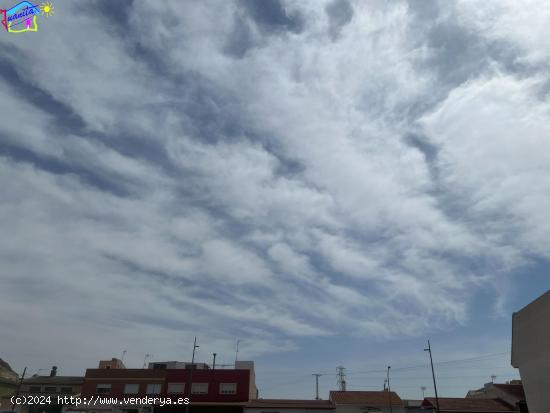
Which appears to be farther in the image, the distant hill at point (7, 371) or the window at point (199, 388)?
the distant hill at point (7, 371)

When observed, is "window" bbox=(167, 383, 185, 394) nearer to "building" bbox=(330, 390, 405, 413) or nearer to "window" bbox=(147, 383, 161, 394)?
"window" bbox=(147, 383, 161, 394)

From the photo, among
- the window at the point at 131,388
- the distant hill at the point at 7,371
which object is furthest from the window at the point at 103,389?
the distant hill at the point at 7,371

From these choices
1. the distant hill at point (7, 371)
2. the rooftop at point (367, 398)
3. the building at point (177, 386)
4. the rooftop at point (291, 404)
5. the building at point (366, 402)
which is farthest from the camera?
the distant hill at point (7, 371)

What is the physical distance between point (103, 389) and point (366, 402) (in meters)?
36.5

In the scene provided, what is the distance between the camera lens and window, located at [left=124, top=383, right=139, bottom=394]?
202 ft

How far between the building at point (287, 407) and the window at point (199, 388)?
22.0 feet

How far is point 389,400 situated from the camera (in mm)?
60375

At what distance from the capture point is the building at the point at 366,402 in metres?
58.2

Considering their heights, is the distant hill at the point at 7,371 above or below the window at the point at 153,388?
above

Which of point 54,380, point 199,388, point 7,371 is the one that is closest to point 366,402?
point 199,388

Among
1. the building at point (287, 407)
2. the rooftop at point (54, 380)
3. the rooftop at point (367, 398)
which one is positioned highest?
the rooftop at point (54, 380)

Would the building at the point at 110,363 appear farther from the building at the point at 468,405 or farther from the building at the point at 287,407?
the building at the point at 468,405

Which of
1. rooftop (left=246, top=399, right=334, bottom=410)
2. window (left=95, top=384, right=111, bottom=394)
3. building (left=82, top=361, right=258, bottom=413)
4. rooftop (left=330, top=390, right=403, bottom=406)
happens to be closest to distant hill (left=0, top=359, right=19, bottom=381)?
window (left=95, top=384, right=111, bottom=394)

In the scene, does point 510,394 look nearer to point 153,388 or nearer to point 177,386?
point 177,386
